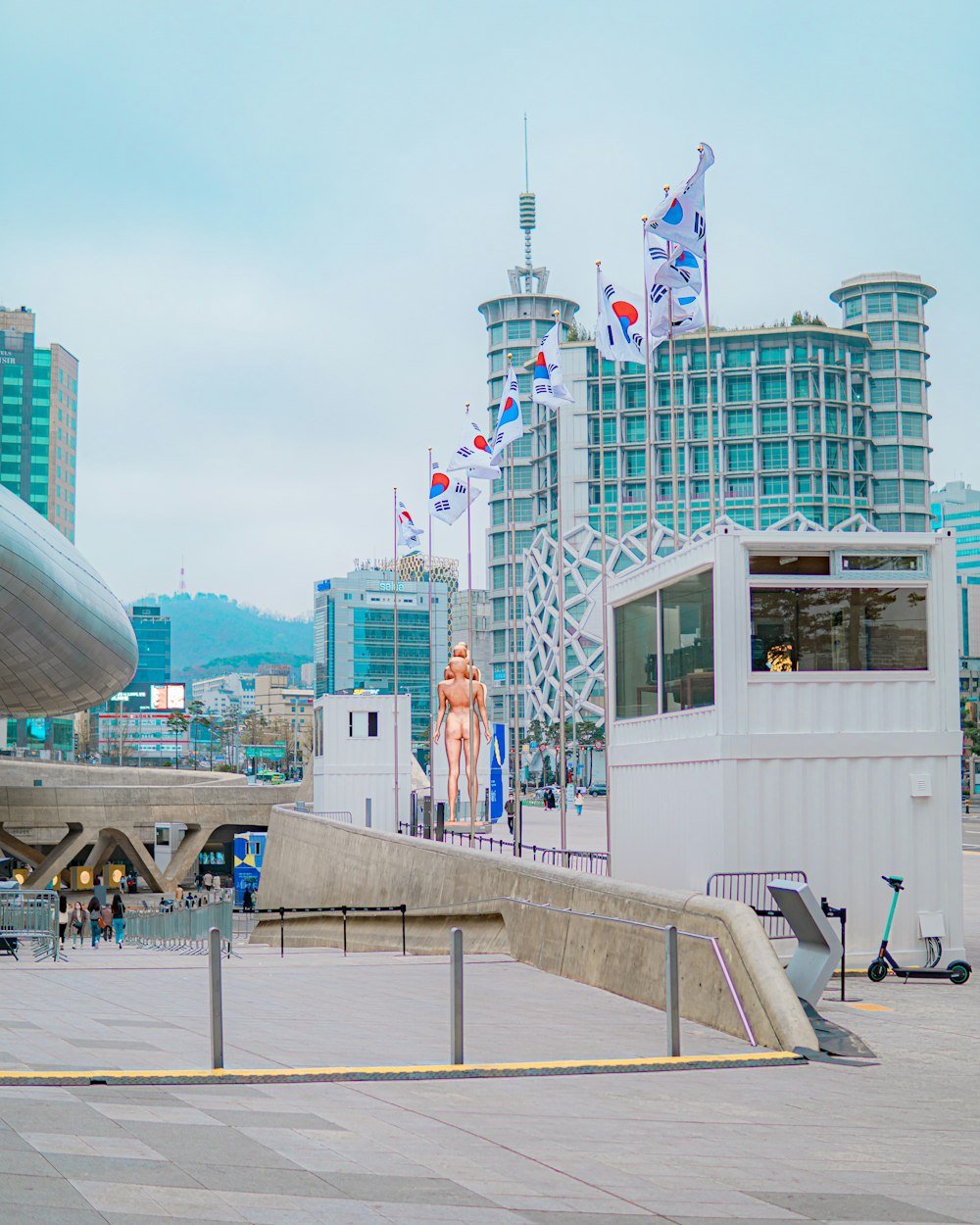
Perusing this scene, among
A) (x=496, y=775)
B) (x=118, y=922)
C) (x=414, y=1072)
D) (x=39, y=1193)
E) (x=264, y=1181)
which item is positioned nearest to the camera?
(x=39, y=1193)

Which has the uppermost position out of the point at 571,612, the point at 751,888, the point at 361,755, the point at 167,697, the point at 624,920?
the point at 571,612

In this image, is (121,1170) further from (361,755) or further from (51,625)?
(51,625)

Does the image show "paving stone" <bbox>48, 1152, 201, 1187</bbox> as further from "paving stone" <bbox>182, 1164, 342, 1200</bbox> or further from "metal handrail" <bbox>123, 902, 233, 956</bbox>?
"metal handrail" <bbox>123, 902, 233, 956</bbox>

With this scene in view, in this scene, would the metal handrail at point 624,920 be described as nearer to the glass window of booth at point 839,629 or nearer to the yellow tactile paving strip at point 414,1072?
the yellow tactile paving strip at point 414,1072

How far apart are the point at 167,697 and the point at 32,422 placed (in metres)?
47.4

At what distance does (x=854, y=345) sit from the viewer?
171 meters

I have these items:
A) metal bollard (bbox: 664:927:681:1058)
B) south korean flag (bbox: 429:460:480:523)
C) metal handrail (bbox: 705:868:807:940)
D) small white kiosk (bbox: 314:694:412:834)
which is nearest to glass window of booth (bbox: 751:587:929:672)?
metal handrail (bbox: 705:868:807:940)

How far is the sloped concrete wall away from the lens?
35.2 ft

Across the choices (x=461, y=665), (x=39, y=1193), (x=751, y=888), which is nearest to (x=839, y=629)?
(x=751, y=888)

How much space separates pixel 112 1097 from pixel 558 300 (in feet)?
591

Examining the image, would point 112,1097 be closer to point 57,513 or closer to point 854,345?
point 854,345

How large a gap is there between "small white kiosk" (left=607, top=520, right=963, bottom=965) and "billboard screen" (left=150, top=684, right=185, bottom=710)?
154161 mm

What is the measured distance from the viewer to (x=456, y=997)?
31.5 feet

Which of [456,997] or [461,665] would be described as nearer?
[456,997]
